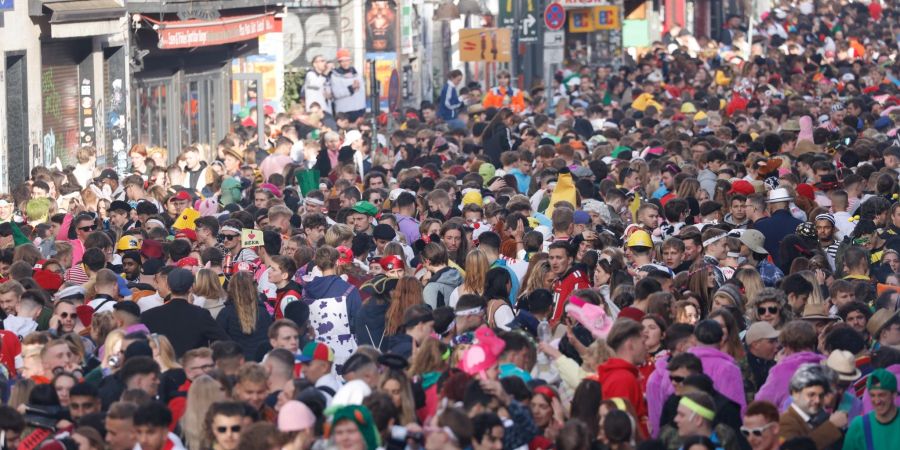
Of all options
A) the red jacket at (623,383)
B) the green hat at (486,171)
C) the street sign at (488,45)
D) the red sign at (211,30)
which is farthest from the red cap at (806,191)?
the street sign at (488,45)

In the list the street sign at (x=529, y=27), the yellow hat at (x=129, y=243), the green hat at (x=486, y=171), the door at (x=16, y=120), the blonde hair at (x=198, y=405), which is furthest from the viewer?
the street sign at (x=529, y=27)

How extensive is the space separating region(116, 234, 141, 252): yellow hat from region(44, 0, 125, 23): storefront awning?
401 inches

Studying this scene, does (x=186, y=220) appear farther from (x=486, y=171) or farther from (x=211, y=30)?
(x=211, y=30)

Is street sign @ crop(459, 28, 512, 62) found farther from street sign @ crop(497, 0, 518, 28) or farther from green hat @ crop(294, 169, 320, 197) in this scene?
→ green hat @ crop(294, 169, 320, 197)

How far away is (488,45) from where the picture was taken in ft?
108

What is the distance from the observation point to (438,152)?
23906 millimetres

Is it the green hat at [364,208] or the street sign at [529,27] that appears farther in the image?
the street sign at [529,27]

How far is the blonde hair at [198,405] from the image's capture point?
9.14 meters

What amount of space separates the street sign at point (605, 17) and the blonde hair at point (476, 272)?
31.2 m

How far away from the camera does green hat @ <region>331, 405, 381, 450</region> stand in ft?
27.7

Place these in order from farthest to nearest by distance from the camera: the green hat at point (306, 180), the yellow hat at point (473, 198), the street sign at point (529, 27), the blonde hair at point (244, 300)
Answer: the street sign at point (529, 27) → the green hat at point (306, 180) → the yellow hat at point (473, 198) → the blonde hair at point (244, 300)

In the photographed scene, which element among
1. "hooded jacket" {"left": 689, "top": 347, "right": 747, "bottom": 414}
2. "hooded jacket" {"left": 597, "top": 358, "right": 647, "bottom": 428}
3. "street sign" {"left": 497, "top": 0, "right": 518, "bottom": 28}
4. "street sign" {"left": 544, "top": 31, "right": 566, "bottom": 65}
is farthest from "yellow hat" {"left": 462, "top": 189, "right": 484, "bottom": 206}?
"street sign" {"left": 497, "top": 0, "right": 518, "bottom": 28}

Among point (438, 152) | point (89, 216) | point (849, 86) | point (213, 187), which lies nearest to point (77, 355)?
point (89, 216)

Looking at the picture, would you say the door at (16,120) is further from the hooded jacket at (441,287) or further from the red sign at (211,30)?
the hooded jacket at (441,287)
